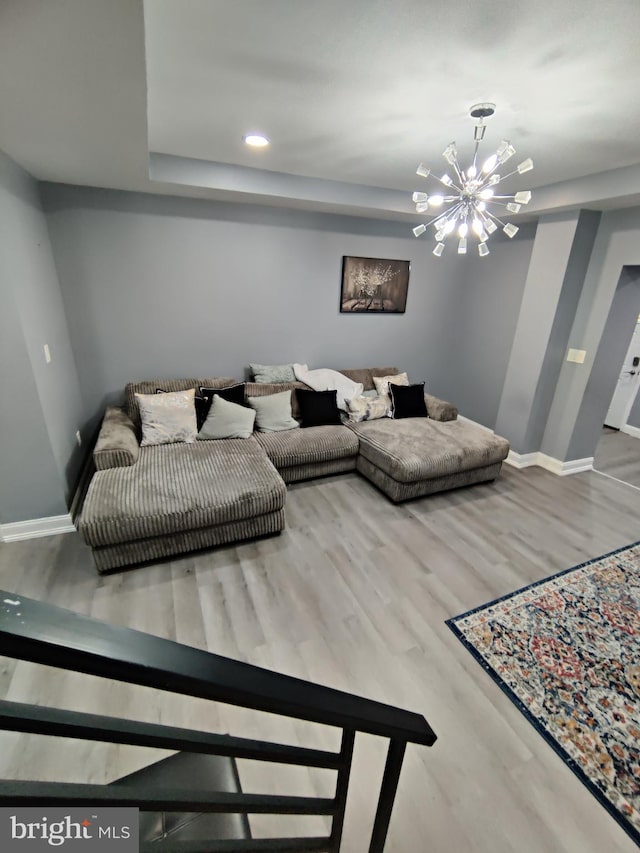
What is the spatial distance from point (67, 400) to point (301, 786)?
2925 millimetres

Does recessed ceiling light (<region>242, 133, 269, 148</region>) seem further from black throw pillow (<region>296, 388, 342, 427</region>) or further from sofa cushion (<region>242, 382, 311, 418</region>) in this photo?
black throw pillow (<region>296, 388, 342, 427</region>)

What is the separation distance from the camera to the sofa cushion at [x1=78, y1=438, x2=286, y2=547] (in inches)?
89.2

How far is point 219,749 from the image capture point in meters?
0.61

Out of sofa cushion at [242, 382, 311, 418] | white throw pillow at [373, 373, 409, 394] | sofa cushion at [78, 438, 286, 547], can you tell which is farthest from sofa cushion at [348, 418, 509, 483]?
sofa cushion at [78, 438, 286, 547]

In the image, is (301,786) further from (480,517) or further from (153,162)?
(153,162)

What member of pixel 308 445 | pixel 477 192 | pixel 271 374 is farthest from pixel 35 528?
pixel 477 192

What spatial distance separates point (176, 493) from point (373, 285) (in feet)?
10.5

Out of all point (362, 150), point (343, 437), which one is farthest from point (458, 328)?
point (362, 150)

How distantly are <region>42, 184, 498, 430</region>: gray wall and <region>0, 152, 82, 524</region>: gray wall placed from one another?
33 centimetres

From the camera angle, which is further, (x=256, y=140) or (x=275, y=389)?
(x=275, y=389)

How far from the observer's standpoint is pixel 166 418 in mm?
3180

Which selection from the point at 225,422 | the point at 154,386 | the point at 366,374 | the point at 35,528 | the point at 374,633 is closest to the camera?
the point at 374,633

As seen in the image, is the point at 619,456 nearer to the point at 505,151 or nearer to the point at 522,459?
the point at 522,459

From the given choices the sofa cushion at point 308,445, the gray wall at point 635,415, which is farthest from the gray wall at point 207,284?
the gray wall at point 635,415
